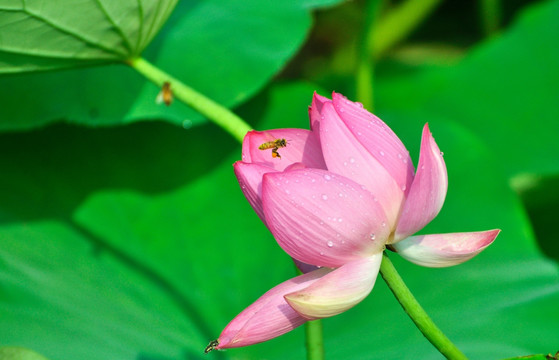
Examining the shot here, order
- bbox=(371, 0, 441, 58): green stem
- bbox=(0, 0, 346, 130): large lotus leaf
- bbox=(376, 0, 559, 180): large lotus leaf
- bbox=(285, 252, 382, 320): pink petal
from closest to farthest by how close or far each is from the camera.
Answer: bbox=(285, 252, 382, 320): pink petal → bbox=(0, 0, 346, 130): large lotus leaf → bbox=(376, 0, 559, 180): large lotus leaf → bbox=(371, 0, 441, 58): green stem

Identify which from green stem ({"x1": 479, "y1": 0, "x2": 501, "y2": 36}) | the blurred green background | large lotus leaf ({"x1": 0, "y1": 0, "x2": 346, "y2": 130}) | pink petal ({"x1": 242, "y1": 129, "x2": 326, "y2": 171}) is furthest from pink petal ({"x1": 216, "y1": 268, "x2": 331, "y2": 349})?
green stem ({"x1": 479, "y1": 0, "x2": 501, "y2": 36})

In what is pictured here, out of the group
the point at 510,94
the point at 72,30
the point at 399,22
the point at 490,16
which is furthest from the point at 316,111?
the point at 490,16

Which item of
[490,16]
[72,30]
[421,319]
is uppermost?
[490,16]

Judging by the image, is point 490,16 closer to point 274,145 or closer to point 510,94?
point 510,94

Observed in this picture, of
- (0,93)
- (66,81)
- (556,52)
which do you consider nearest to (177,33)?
(66,81)

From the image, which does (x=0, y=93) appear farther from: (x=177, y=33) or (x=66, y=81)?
(x=177, y=33)

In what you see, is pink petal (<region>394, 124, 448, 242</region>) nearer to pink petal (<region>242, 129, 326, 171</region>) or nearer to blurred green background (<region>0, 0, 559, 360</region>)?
pink petal (<region>242, 129, 326, 171</region>)
